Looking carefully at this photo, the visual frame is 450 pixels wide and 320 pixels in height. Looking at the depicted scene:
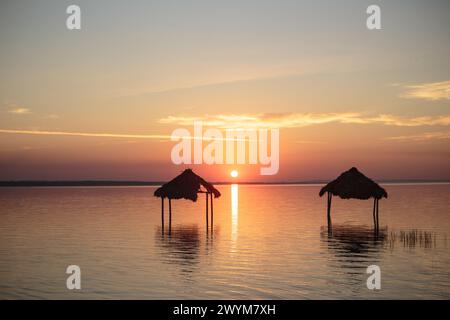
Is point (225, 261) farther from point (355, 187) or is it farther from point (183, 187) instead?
point (355, 187)

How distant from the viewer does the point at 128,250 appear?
26.4 meters

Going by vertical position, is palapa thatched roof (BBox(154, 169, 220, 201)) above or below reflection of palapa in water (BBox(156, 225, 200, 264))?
above

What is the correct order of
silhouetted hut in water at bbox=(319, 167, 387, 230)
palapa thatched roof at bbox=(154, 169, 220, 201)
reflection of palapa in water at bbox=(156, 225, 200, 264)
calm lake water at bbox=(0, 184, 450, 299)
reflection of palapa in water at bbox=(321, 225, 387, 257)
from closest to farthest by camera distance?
calm lake water at bbox=(0, 184, 450, 299) < reflection of palapa in water at bbox=(156, 225, 200, 264) < reflection of palapa in water at bbox=(321, 225, 387, 257) < silhouetted hut in water at bbox=(319, 167, 387, 230) < palapa thatched roof at bbox=(154, 169, 220, 201)

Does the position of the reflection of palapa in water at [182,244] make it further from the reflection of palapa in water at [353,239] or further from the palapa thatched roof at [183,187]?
the reflection of palapa in water at [353,239]

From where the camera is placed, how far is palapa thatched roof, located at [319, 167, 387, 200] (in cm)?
3697

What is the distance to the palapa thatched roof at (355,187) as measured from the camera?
121ft

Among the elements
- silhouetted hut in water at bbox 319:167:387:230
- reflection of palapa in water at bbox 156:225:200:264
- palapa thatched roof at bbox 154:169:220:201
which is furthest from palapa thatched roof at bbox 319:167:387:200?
reflection of palapa in water at bbox 156:225:200:264

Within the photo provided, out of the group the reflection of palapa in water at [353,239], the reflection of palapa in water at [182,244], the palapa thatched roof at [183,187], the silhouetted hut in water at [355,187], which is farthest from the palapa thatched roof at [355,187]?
the reflection of palapa in water at [182,244]

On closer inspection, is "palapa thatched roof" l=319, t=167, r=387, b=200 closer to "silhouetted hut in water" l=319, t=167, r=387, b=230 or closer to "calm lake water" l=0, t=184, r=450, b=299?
"silhouetted hut in water" l=319, t=167, r=387, b=230

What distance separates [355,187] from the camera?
37.1 metres

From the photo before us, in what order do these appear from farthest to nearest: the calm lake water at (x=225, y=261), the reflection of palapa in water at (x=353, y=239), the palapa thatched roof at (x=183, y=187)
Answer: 1. the palapa thatched roof at (x=183, y=187)
2. the reflection of palapa in water at (x=353, y=239)
3. the calm lake water at (x=225, y=261)

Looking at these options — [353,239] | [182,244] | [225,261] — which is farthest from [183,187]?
[225,261]
